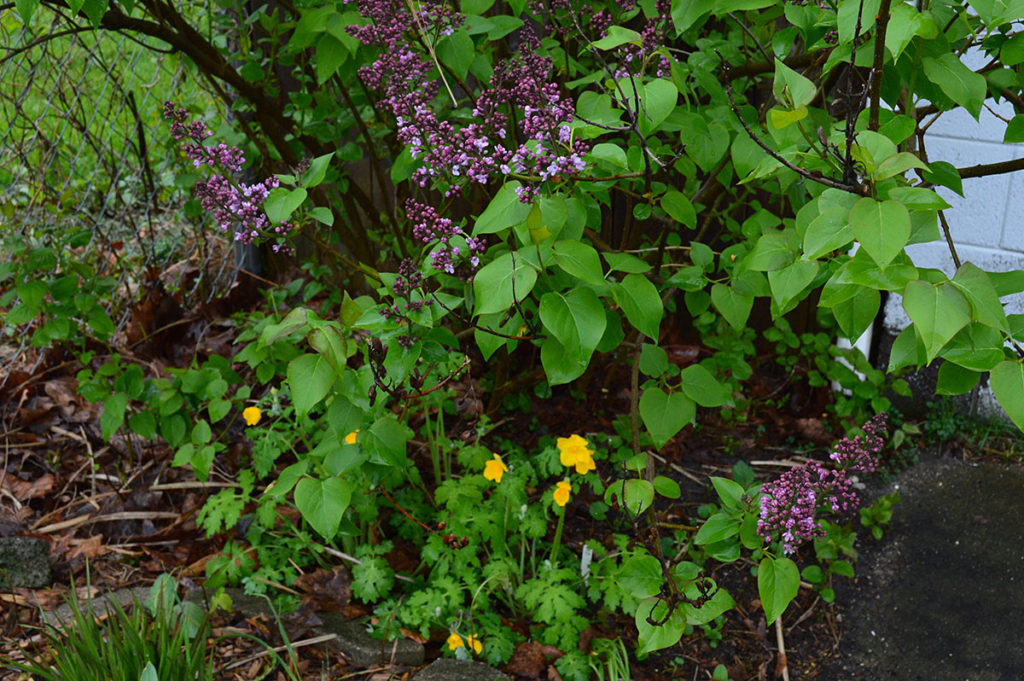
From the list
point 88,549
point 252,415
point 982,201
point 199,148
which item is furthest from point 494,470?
point 982,201

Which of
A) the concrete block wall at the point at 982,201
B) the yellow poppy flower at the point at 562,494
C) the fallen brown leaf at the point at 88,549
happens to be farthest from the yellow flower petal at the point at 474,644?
the concrete block wall at the point at 982,201

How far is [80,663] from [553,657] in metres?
0.97

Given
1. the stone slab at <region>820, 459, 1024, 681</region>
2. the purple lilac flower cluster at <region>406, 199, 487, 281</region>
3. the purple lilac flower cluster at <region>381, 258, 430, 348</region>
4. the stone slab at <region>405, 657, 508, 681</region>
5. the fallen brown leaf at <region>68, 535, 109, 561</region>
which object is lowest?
the stone slab at <region>820, 459, 1024, 681</region>

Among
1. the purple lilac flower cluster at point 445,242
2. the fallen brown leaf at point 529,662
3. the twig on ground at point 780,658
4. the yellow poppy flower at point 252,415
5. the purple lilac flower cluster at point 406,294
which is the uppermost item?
the purple lilac flower cluster at point 445,242

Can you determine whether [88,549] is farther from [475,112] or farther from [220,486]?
[475,112]

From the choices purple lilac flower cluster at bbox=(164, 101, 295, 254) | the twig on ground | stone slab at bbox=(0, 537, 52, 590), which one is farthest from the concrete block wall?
stone slab at bbox=(0, 537, 52, 590)

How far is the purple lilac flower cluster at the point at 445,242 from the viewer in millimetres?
1480

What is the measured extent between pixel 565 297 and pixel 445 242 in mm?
271

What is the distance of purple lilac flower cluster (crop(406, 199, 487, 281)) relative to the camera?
58.3 inches

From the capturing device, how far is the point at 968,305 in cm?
109

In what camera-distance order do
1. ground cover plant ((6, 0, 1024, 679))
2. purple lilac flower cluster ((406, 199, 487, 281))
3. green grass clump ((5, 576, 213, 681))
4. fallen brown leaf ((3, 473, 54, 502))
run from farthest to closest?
fallen brown leaf ((3, 473, 54, 502))
green grass clump ((5, 576, 213, 681))
purple lilac flower cluster ((406, 199, 487, 281))
ground cover plant ((6, 0, 1024, 679))

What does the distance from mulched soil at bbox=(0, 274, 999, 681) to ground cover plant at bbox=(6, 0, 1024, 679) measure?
34 millimetres

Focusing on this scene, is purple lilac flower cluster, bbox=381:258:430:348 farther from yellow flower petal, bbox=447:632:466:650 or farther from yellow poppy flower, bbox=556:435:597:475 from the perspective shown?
yellow flower petal, bbox=447:632:466:650

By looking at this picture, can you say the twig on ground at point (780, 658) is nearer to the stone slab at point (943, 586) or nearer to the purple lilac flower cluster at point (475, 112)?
the stone slab at point (943, 586)
